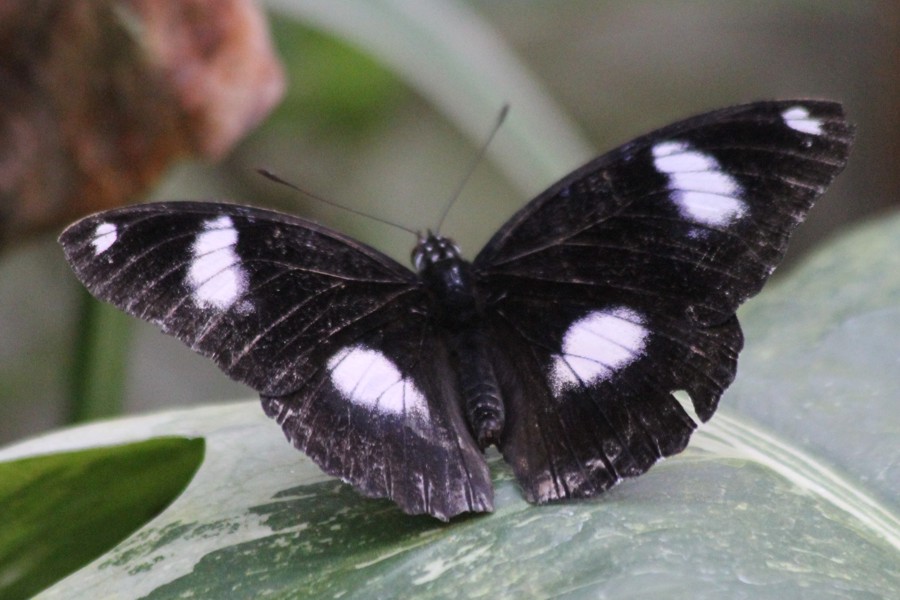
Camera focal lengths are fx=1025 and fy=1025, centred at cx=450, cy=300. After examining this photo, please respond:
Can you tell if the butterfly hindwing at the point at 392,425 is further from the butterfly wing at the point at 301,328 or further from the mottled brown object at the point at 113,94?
the mottled brown object at the point at 113,94

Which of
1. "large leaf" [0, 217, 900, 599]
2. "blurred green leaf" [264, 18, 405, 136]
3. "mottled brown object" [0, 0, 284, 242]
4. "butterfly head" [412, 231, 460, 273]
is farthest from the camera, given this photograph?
"blurred green leaf" [264, 18, 405, 136]

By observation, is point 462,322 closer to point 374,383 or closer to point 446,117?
point 374,383

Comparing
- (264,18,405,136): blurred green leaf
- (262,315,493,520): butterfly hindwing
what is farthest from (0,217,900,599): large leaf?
(264,18,405,136): blurred green leaf

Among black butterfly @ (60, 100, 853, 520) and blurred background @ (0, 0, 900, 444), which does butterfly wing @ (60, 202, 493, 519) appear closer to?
black butterfly @ (60, 100, 853, 520)

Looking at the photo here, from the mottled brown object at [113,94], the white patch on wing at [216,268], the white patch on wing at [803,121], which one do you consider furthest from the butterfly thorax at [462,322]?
the mottled brown object at [113,94]

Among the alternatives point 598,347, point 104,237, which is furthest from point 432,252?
point 104,237

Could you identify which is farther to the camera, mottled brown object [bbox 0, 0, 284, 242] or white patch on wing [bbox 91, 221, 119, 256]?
mottled brown object [bbox 0, 0, 284, 242]

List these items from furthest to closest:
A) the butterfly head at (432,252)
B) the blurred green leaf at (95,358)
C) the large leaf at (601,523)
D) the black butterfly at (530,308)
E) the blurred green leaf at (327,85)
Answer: the blurred green leaf at (327,85) < the blurred green leaf at (95,358) < the butterfly head at (432,252) < the black butterfly at (530,308) < the large leaf at (601,523)

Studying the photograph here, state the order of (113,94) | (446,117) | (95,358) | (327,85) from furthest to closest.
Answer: (446,117)
(327,85)
(95,358)
(113,94)

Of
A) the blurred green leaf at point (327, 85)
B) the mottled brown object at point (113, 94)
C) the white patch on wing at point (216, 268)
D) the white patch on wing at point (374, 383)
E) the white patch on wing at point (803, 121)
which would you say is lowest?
the white patch on wing at point (374, 383)
